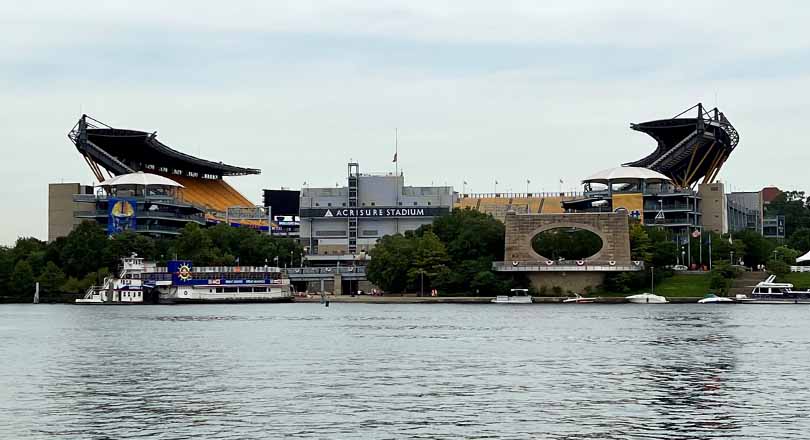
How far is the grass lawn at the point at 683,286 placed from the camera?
177 metres

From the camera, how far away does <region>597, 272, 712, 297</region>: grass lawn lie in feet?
579

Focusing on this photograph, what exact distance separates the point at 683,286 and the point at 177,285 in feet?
234

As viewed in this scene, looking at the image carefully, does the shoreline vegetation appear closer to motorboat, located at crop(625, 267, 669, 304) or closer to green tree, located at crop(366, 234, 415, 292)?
green tree, located at crop(366, 234, 415, 292)

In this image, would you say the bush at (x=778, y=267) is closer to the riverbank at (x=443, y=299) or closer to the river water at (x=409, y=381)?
the riverbank at (x=443, y=299)

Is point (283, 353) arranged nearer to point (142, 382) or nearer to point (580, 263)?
point (142, 382)

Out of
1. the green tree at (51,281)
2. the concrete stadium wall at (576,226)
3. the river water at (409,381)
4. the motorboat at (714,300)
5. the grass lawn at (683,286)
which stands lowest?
the river water at (409,381)

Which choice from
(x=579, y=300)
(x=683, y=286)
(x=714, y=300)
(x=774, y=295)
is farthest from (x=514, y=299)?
(x=774, y=295)

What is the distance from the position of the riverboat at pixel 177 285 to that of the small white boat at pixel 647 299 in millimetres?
54555

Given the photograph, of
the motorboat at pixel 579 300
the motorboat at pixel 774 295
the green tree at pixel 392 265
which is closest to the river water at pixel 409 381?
the motorboat at pixel 774 295

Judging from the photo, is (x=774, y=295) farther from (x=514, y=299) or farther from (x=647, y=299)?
(x=514, y=299)

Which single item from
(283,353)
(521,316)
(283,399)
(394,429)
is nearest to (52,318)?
(521,316)

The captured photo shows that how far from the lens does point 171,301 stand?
188875 mm

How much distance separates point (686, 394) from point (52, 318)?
91752 millimetres

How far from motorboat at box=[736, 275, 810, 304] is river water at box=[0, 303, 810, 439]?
54.0 metres
